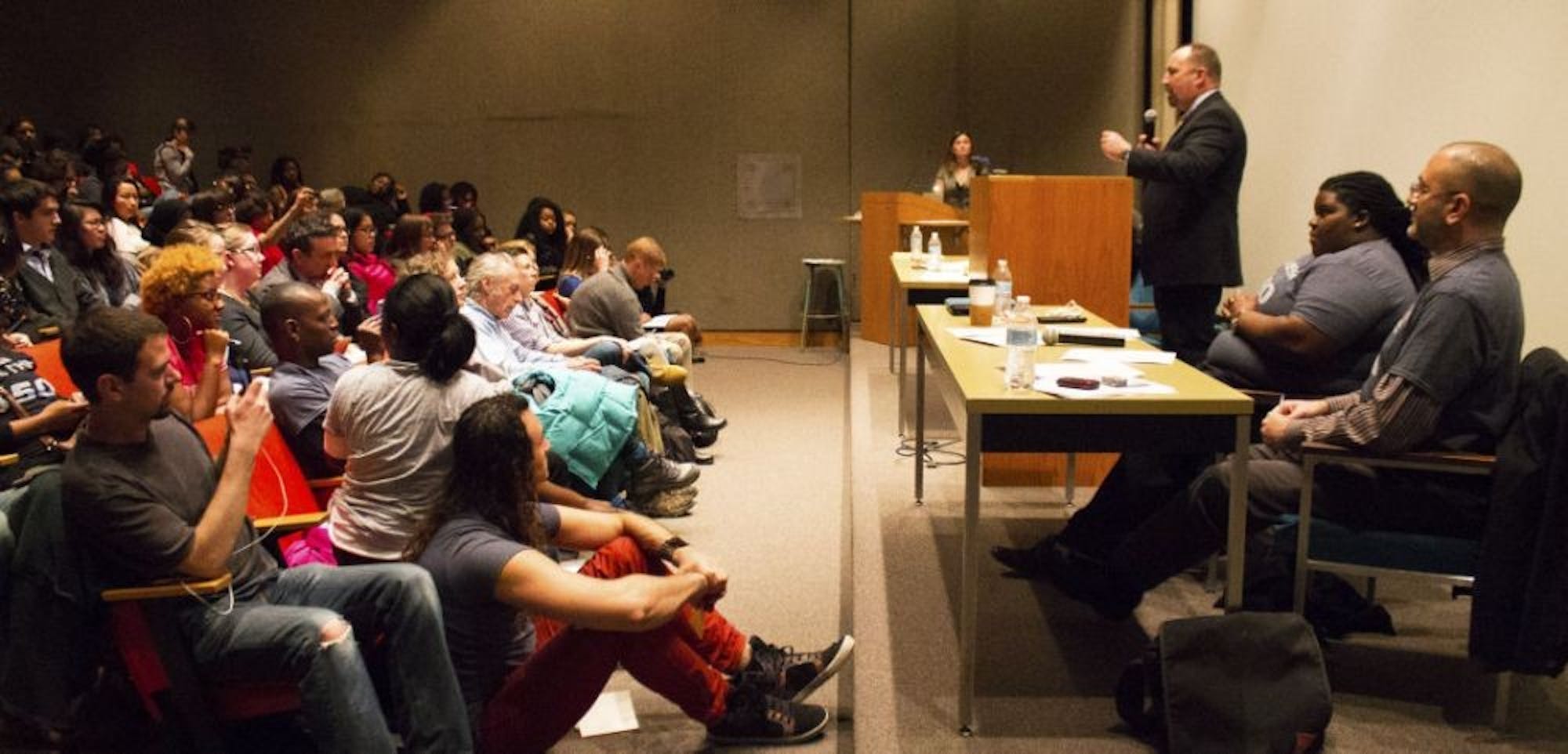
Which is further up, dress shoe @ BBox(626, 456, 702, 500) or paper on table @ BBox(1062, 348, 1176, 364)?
paper on table @ BBox(1062, 348, 1176, 364)

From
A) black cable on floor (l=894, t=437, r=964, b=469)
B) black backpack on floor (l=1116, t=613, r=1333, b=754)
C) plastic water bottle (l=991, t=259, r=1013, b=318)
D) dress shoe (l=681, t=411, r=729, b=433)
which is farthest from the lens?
dress shoe (l=681, t=411, r=729, b=433)

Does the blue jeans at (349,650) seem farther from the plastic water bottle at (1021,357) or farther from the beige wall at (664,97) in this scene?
the beige wall at (664,97)

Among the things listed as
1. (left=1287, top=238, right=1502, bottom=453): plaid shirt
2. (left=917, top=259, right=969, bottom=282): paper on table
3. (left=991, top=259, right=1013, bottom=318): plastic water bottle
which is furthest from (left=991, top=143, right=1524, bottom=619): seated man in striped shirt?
(left=917, top=259, right=969, bottom=282): paper on table

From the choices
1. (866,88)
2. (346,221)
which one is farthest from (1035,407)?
(866,88)

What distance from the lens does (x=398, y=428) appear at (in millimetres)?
2795

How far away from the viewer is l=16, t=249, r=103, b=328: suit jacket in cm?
458

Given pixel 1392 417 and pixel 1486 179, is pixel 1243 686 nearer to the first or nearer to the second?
pixel 1392 417

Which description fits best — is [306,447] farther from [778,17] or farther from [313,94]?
[313,94]

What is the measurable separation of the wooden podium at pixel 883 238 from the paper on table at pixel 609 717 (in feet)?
16.4

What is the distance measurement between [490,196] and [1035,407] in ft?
25.9

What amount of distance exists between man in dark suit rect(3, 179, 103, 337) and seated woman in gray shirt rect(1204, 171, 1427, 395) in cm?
399

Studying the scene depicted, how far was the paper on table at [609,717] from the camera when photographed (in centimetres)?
282

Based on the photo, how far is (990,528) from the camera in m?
4.12

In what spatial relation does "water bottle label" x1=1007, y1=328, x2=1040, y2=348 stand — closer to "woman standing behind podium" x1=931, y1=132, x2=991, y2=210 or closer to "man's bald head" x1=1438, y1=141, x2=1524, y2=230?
"man's bald head" x1=1438, y1=141, x2=1524, y2=230
